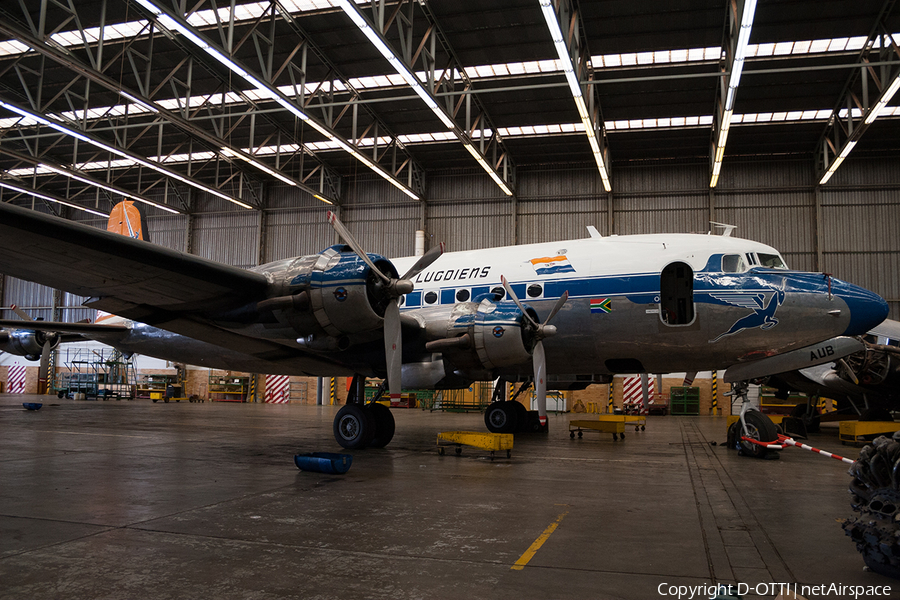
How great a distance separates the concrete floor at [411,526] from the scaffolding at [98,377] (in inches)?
1093

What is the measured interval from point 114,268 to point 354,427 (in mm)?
4979

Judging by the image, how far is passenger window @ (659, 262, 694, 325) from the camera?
11.5 metres

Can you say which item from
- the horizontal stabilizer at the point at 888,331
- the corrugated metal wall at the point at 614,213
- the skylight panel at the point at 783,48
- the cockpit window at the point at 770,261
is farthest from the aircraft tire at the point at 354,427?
the corrugated metal wall at the point at 614,213

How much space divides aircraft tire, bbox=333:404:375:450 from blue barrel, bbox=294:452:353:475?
8.74 feet

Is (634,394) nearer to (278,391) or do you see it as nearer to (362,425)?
(278,391)

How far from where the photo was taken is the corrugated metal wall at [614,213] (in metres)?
29.7

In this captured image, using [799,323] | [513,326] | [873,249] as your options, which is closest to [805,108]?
[873,249]

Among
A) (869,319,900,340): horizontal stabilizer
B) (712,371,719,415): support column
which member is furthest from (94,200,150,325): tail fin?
(712,371,719,415): support column

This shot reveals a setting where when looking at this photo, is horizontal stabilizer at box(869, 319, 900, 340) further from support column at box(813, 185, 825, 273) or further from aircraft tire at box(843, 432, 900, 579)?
aircraft tire at box(843, 432, 900, 579)

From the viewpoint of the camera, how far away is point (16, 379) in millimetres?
42625

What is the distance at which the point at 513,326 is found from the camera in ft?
34.6

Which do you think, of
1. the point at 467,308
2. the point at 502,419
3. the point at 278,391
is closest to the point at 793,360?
the point at 467,308

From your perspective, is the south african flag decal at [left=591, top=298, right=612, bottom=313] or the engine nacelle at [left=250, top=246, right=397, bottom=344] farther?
the south african flag decal at [left=591, top=298, right=612, bottom=313]

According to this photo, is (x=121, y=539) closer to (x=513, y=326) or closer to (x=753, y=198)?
(x=513, y=326)
